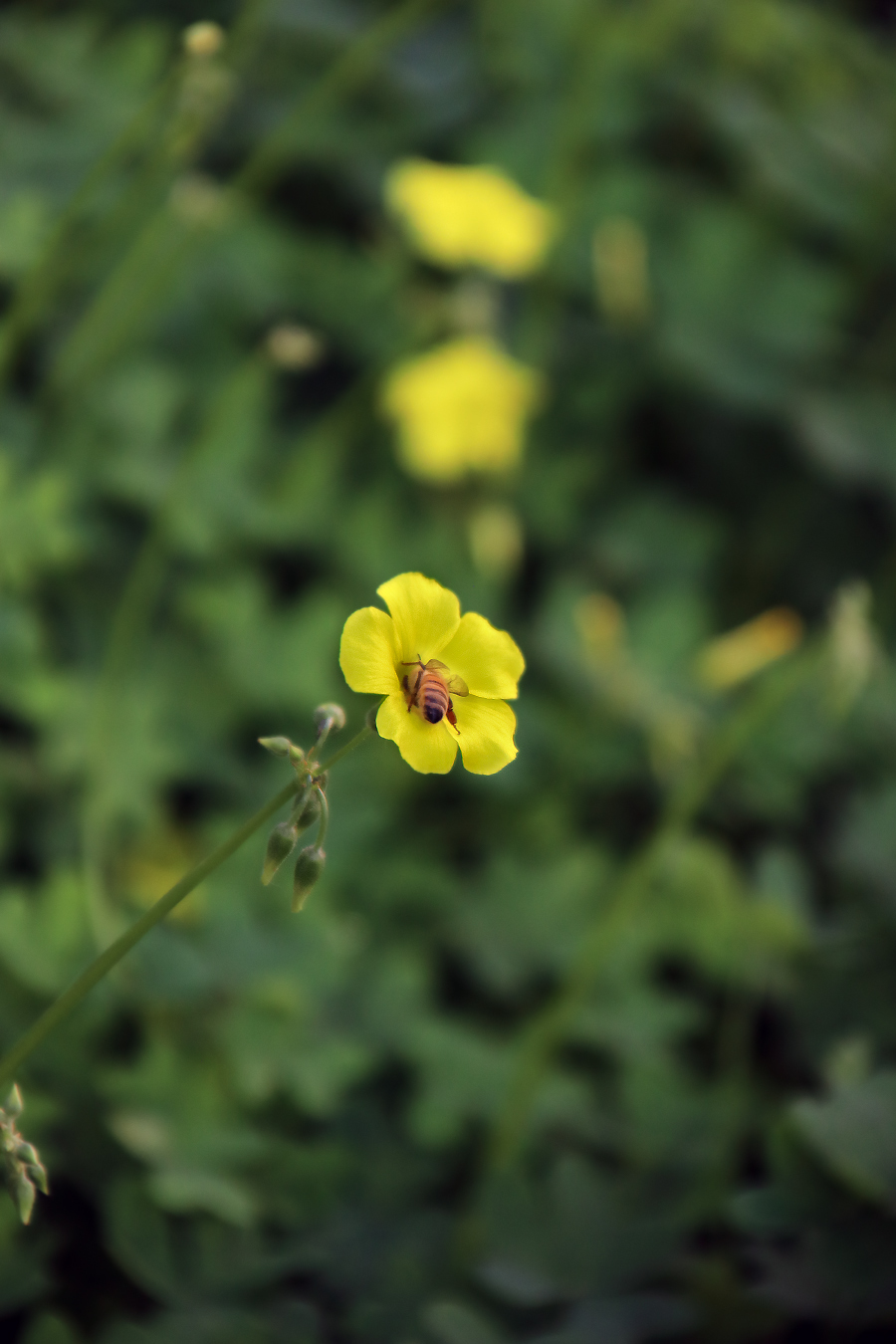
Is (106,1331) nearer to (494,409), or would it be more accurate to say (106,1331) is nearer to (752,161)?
(494,409)

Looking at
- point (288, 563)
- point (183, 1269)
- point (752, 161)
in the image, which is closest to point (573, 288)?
point (752, 161)

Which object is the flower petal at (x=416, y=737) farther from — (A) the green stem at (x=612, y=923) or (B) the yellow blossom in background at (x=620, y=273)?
(B) the yellow blossom in background at (x=620, y=273)

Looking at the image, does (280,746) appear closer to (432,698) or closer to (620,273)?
(432,698)

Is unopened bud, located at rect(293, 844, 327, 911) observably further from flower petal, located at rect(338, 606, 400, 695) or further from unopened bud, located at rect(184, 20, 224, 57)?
unopened bud, located at rect(184, 20, 224, 57)

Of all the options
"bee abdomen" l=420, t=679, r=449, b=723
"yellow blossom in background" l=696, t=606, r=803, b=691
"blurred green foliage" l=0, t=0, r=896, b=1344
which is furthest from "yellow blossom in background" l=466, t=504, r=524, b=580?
"bee abdomen" l=420, t=679, r=449, b=723

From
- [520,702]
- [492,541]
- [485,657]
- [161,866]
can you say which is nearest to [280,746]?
[485,657]
